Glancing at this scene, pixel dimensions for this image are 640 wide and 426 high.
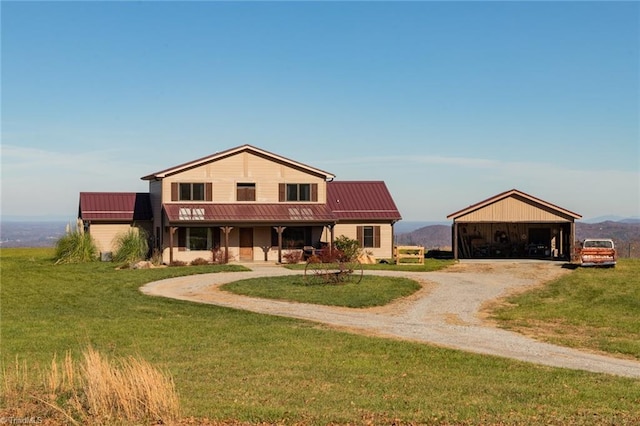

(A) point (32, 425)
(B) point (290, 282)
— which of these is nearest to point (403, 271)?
(B) point (290, 282)

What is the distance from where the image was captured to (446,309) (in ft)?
82.2

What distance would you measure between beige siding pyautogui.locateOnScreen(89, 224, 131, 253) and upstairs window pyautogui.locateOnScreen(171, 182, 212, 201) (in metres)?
5.51

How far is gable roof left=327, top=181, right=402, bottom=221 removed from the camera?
155 ft

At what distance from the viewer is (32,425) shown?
979 centimetres

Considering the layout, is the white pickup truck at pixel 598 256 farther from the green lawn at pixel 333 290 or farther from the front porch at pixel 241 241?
the front porch at pixel 241 241

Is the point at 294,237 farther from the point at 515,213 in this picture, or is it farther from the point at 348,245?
the point at 515,213

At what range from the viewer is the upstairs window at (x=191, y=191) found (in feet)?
144

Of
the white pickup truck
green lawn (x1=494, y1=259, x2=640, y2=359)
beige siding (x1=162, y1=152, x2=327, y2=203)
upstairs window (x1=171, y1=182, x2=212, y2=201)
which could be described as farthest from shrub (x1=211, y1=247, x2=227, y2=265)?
the white pickup truck

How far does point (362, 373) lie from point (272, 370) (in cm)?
171

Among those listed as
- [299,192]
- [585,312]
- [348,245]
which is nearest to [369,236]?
[348,245]

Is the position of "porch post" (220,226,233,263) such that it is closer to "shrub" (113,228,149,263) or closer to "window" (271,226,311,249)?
"window" (271,226,311,249)

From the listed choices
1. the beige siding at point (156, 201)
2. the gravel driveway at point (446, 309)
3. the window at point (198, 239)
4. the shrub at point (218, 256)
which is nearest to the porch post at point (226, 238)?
the shrub at point (218, 256)

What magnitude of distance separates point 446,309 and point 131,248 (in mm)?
24130

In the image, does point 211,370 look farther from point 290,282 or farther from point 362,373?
point 290,282
